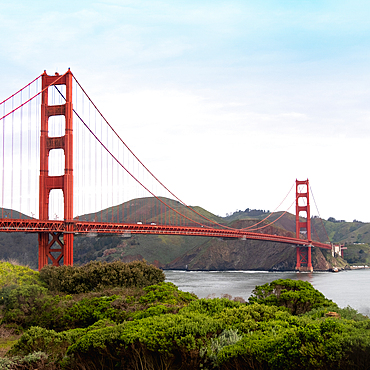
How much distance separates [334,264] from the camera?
84562 mm

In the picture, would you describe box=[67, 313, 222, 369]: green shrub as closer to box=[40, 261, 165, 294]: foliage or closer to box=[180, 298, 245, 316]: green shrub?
box=[180, 298, 245, 316]: green shrub

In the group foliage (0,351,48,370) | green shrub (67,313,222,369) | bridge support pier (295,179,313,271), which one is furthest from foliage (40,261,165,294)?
bridge support pier (295,179,313,271)

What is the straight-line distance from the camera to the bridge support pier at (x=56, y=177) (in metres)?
32.1

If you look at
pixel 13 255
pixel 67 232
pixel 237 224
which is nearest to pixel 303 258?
pixel 237 224

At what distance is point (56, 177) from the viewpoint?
1305 inches

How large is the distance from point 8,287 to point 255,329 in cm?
1213

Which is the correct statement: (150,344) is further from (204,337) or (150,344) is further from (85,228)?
(85,228)

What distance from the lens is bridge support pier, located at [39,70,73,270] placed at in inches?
1265

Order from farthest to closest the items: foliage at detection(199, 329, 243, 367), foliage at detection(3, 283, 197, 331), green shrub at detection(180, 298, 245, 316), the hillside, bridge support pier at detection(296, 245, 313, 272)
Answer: the hillside
bridge support pier at detection(296, 245, 313, 272)
foliage at detection(3, 283, 197, 331)
green shrub at detection(180, 298, 245, 316)
foliage at detection(199, 329, 243, 367)

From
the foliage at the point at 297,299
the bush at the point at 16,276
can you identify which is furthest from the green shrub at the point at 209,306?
the bush at the point at 16,276

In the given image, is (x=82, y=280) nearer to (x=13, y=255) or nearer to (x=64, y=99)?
(x=64, y=99)

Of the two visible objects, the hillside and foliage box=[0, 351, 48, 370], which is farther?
the hillside

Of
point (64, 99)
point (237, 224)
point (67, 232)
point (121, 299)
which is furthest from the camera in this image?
point (237, 224)

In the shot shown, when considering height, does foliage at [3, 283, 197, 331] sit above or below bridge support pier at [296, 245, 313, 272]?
above
